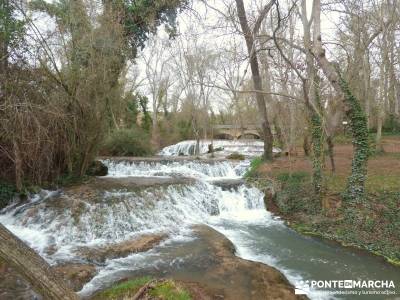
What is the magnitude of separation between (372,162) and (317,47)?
636cm

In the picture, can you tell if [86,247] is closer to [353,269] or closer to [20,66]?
[20,66]

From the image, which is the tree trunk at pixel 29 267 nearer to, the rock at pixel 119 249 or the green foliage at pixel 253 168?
the rock at pixel 119 249

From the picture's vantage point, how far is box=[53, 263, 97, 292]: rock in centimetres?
535

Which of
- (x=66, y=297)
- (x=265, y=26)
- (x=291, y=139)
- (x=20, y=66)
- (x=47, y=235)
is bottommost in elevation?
(x=47, y=235)

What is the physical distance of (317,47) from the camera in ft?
27.6

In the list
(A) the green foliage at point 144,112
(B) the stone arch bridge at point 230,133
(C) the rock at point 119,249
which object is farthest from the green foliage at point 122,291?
(B) the stone arch bridge at point 230,133

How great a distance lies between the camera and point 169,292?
4.41 metres

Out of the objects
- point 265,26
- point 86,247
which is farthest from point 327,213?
point 265,26

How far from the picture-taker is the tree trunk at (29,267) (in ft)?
8.98

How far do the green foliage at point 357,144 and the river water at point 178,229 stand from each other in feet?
5.43

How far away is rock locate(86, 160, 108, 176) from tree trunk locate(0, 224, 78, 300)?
33.0ft

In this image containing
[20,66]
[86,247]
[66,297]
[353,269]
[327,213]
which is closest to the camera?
[66,297]

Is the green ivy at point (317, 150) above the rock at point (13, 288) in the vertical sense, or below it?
above

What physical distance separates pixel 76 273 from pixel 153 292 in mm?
1971
